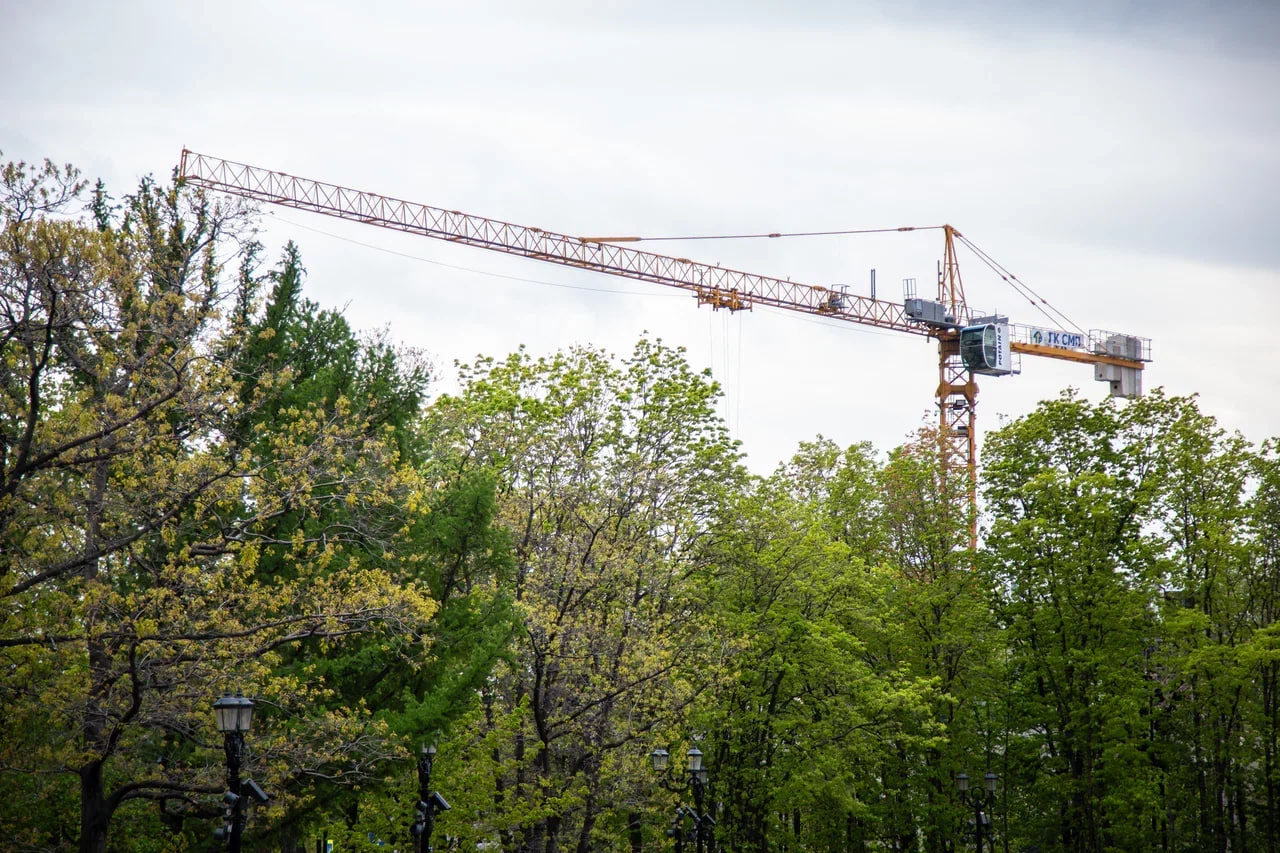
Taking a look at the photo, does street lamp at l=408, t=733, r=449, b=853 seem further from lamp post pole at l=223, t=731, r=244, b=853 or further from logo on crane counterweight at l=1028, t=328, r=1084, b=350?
logo on crane counterweight at l=1028, t=328, r=1084, b=350

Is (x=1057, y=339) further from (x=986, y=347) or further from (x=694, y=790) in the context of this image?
(x=694, y=790)

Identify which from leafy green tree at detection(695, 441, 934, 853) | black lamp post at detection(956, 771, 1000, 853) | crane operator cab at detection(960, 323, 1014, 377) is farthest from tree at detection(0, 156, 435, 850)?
crane operator cab at detection(960, 323, 1014, 377)

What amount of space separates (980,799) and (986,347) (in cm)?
5394

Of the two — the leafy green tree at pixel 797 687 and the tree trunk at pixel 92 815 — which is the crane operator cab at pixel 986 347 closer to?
the leafy green tree at pixel 797 687

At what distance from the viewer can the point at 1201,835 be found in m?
34.7

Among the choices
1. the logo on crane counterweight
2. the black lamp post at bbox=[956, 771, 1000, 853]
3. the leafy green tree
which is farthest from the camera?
the logo on crane counterweight

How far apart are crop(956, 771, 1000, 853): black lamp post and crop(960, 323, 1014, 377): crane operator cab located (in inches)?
2047

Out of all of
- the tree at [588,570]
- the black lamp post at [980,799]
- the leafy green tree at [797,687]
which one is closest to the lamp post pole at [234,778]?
the tree at [588,570]

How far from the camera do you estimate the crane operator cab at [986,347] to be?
283 feet

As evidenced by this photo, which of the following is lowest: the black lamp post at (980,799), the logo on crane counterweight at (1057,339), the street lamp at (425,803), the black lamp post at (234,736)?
the black lamp post at (980,799)

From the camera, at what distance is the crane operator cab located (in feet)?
283

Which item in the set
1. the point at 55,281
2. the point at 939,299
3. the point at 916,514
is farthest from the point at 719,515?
the point at 939,299

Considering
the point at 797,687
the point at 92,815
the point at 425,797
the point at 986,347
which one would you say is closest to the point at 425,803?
the point at 425,797

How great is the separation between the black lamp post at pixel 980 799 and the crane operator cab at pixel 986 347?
51993mm
